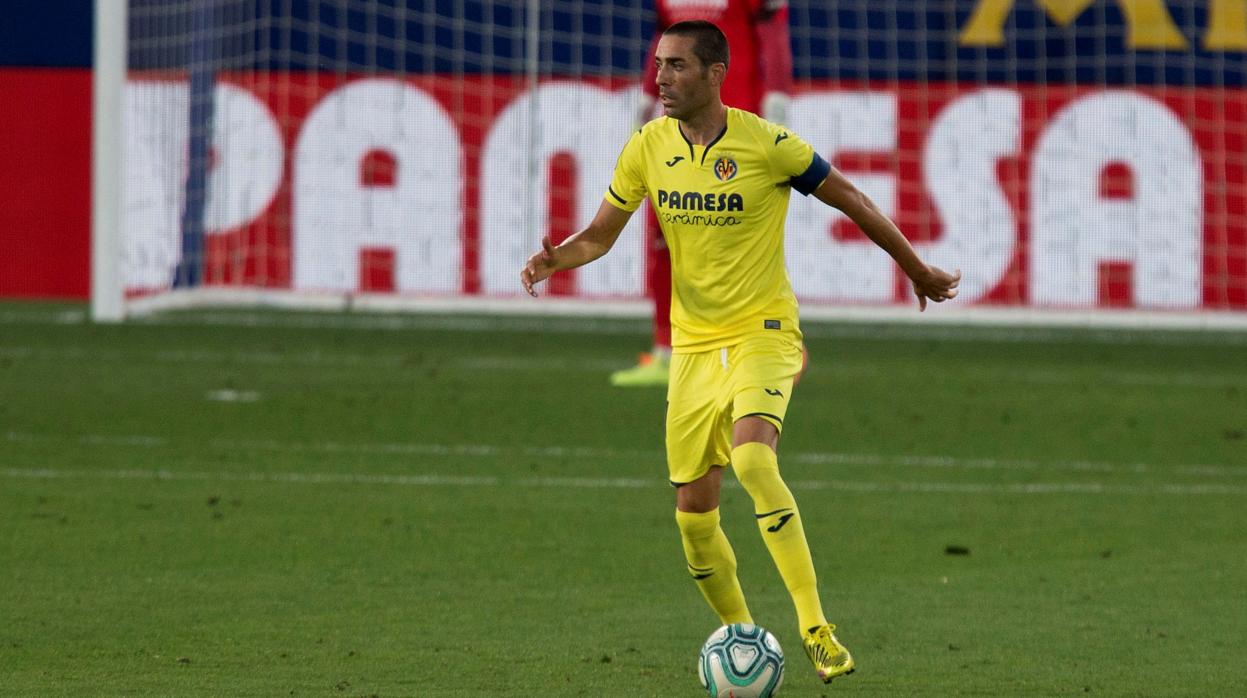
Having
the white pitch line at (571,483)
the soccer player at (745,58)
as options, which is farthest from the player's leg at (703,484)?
the soccer player at (745,58)

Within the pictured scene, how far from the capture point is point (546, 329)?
14953 millimetres

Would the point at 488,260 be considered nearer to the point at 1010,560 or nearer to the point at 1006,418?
the point at 1006,418

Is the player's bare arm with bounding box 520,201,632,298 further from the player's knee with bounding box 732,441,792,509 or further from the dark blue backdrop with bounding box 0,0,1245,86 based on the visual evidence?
the dark blue backdrop with bounding box 0,0,1245,86

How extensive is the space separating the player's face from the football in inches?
49.5

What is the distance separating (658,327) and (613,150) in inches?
189

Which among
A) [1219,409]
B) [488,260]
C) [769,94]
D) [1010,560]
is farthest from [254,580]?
[488,260]

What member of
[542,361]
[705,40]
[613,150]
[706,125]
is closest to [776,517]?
[706,125]

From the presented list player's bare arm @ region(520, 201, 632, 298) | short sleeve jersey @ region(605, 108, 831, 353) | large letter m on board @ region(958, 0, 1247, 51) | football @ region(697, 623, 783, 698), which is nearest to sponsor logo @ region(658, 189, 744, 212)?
short sleeve jersey @ region(605, 108, 831, 353)

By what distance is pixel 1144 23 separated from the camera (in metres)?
15.6

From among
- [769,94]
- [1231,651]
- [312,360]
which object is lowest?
[1231,651]

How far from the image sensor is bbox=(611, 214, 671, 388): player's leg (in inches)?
429

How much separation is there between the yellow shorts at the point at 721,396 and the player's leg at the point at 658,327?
5.49 meters

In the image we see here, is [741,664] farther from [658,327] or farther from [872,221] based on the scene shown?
[658,327]

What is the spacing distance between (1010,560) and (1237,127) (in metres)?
9.45
